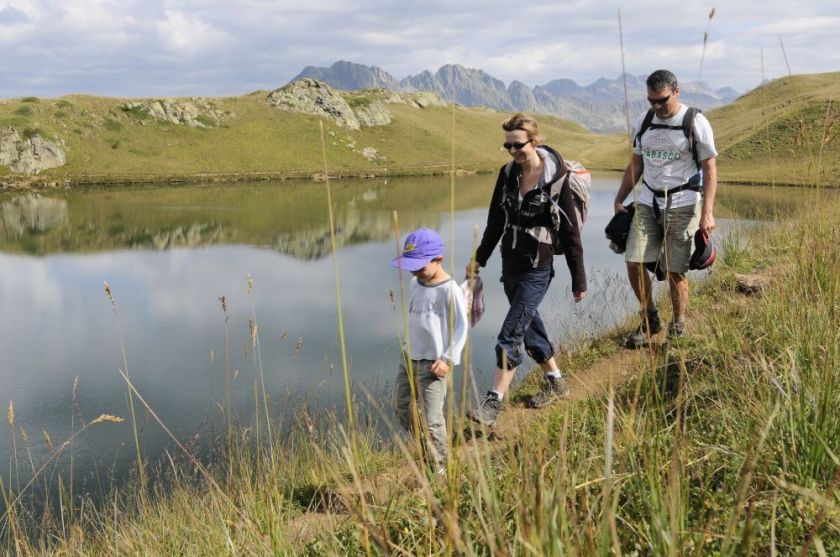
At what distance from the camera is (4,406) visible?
8820 mm

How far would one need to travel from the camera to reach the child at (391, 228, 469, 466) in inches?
143

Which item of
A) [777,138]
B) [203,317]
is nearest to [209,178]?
[777,138]

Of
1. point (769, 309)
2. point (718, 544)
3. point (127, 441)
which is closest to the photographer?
point (718, 544)

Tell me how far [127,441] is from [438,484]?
6.33 meters

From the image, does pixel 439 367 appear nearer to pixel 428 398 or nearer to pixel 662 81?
pixel 428 398

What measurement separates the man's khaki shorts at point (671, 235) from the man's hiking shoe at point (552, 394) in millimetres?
1163

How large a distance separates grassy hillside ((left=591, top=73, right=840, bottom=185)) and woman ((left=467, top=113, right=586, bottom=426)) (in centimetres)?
143

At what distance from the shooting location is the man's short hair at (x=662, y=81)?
15.0 ft

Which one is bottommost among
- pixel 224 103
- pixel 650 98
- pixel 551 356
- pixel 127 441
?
pixel 127 441

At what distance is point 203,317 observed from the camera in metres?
13.5

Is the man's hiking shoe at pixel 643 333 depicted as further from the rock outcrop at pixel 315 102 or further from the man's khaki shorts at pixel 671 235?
the rock outcrop at pixel 315 102

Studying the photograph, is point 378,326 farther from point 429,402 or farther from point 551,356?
point 429,402

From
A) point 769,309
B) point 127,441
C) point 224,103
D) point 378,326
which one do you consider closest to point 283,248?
point 378,326

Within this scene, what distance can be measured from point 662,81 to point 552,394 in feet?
8.20
